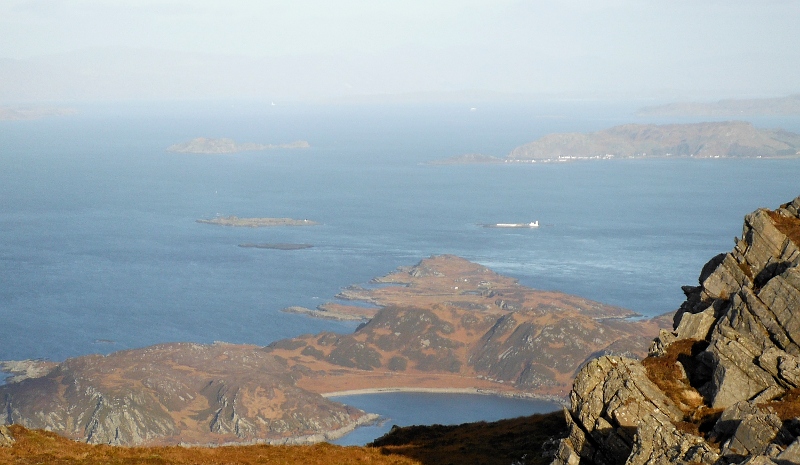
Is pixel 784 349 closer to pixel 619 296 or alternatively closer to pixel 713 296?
pixel 713 296

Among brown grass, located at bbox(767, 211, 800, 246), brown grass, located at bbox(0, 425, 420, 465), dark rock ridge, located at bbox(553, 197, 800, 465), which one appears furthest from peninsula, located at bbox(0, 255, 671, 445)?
dark rock ridge, located at bbox(553, 197, 800, 465)

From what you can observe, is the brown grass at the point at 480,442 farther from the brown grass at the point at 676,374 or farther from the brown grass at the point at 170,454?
the brown grass at the point at 676,374

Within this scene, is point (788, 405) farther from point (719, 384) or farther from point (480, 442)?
point (480, 442)

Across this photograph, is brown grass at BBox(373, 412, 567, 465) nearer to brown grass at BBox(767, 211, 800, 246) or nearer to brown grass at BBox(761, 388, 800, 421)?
brown grass at BBox(761, 388, 800, 421)

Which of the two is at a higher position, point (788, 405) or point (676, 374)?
point (788, 405)

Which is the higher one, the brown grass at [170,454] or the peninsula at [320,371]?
the brown grass at [170,454]

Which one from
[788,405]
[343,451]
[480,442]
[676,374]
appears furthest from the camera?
[480,442]

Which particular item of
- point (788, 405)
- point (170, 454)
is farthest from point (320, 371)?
point (788, 405)

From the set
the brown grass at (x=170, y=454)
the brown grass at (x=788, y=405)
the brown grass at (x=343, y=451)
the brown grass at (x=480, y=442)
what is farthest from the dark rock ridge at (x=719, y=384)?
the brown grass at (x=170, y=454)
